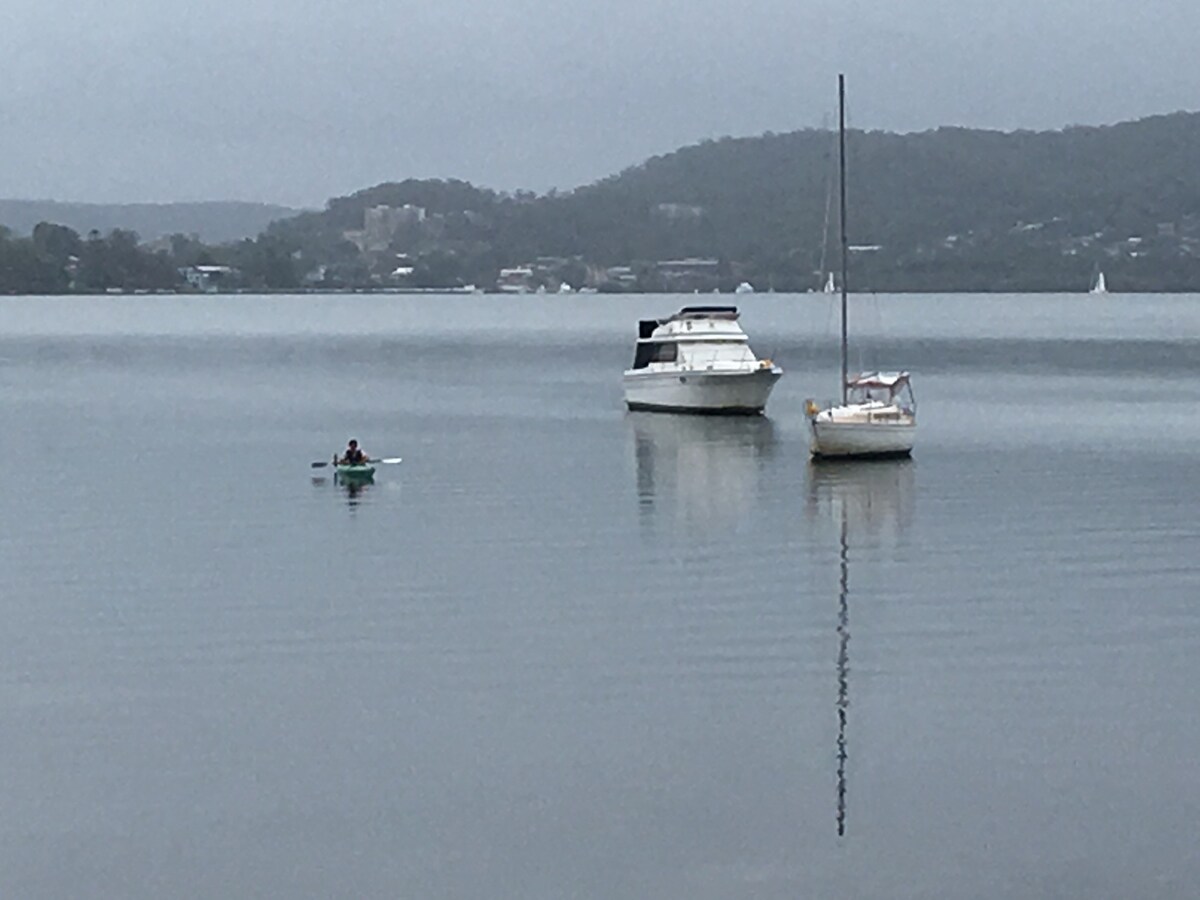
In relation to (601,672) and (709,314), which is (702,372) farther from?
(601,672)

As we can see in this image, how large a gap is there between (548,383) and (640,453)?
102 ft

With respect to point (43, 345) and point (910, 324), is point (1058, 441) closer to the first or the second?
point (43, 345)

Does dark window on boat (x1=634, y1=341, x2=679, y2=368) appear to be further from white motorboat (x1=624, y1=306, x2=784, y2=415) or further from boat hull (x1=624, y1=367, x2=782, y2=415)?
boat hull (x1=624, y1=367, x2=782, y2=415)

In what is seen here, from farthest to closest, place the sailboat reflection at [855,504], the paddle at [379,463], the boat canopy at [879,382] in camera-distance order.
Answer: the boat canopy at [879,382]
the paddle at [379,463]
the sailboat reflection at [855,504]

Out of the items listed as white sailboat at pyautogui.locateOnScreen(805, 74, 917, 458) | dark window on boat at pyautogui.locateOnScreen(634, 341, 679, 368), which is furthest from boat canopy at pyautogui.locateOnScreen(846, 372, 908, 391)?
dark window on boat at pyautogui.locateOnScreen(634, 341, 679, 368)

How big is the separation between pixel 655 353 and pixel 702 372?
3.65 metres

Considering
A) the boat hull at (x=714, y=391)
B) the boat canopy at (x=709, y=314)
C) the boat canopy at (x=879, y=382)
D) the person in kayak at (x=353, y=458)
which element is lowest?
the boat hull at (x=714, y=391)

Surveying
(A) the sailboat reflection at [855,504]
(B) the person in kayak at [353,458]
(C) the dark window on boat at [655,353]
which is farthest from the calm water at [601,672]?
(C) the dark window on boat at [655,353]

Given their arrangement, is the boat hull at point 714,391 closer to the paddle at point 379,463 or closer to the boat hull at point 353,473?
the paddle at point 379,463

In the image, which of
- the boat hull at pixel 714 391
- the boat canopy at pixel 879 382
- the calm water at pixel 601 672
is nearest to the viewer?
the calm water at pixel 601 672

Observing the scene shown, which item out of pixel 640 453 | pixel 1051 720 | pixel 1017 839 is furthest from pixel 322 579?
pixel 640 453

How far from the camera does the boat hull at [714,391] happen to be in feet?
187

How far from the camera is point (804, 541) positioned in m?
33.2

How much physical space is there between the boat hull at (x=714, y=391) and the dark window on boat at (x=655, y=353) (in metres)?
1.14
